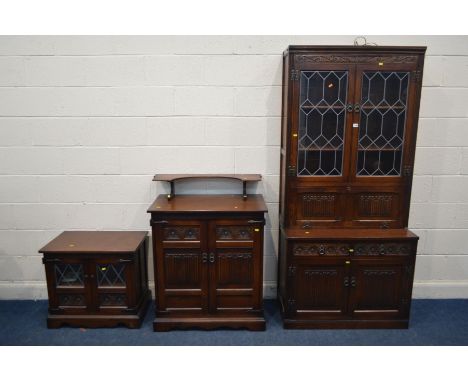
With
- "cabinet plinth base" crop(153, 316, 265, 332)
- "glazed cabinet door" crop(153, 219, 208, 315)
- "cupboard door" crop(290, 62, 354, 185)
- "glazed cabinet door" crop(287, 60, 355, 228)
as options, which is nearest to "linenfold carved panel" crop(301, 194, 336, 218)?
"glazed cabinet door" crop(287, 60, 355, 228)

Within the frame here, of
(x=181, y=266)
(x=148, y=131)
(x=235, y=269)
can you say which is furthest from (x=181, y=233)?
(x=148, y=131)

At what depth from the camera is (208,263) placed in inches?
118

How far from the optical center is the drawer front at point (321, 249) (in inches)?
117

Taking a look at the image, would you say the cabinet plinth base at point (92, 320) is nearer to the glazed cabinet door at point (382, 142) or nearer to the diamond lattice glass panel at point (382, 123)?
the glazed cabinet door at point (382, 142)

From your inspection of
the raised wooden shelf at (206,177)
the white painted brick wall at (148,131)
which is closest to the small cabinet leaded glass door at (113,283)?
the white painted brick wall at (148,131)

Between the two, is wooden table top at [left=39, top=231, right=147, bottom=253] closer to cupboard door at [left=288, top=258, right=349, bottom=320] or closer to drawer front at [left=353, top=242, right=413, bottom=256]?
cupboard door at [left=288, top=258, right=349, bottom=320]

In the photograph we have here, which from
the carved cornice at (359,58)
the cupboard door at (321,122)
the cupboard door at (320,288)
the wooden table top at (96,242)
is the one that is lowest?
the cupboard door at (320,288)

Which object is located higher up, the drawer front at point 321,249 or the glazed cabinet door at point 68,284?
the drawer front at point 321,249

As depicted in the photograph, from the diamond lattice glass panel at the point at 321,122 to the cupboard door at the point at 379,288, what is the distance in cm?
79

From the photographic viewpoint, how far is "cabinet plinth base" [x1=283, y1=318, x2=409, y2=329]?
3.06m

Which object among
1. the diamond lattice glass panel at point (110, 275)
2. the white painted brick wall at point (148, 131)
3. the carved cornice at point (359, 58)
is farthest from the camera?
the white painted brick wall at point (148, 131)

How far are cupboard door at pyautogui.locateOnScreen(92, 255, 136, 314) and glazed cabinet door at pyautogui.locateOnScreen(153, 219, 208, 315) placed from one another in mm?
233

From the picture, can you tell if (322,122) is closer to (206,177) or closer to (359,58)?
(359,58)

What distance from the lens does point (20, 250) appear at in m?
3.49
